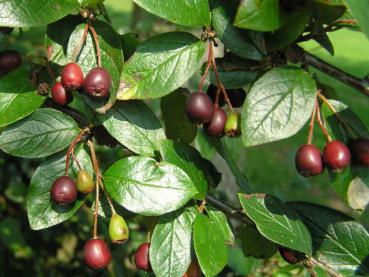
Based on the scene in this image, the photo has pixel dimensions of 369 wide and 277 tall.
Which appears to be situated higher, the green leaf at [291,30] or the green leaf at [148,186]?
the green leaf at [291,30]

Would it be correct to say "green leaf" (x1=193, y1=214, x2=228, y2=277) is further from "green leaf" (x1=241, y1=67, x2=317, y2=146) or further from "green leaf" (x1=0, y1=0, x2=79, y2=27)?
"green leaf" (x1=0, y1=0, x2=79, y2=27)

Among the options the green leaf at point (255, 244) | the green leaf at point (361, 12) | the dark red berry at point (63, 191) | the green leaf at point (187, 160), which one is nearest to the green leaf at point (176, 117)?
the green leaf at point (187, 160)

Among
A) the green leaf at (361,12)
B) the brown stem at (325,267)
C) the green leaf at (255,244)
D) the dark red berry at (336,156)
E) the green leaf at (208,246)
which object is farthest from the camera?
the green leaf at (255,244)

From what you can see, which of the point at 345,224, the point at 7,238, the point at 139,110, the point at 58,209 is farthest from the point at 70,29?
the point at 7,238

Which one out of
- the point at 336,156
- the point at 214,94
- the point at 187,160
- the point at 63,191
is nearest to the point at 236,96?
the point at 214,94

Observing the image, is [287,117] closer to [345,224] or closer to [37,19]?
[345,224]

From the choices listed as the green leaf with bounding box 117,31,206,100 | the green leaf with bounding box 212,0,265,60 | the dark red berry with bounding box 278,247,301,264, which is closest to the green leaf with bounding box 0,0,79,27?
the green leaf with bounding box 117,31,206,100

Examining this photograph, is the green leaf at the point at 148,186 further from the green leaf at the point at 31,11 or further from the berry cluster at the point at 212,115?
the green leaf at the point at 31,11
